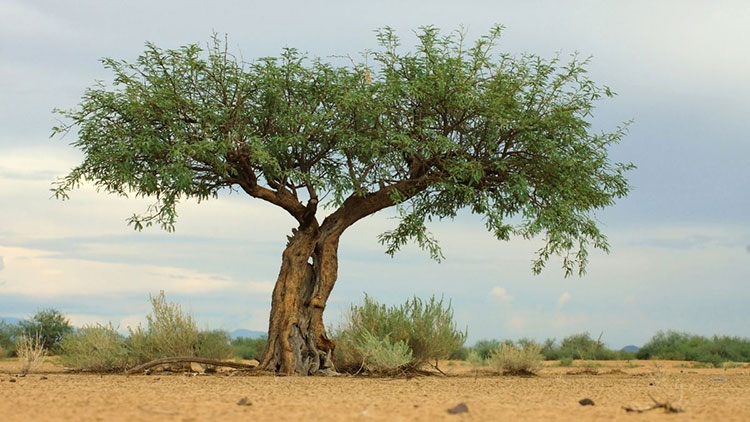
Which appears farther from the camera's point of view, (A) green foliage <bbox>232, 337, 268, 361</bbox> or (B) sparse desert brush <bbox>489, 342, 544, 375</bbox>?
(A) green foliage <bbox>232, 337, 268, 361</bbox>

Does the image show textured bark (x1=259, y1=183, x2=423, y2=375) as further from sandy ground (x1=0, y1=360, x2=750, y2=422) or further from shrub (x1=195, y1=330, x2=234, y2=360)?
shrub (x1=195, y1=330, x2=234, y2=360)

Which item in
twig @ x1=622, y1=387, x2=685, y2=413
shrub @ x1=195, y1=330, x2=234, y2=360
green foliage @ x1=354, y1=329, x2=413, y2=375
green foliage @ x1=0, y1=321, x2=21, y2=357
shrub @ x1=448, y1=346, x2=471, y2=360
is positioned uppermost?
green foliage @ x1=0, y1=321, x2=21, y2=357

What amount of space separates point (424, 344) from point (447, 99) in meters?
5.87

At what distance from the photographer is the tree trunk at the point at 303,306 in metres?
19.3

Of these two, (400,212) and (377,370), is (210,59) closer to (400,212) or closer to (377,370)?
(400,212)

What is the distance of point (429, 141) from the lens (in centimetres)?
1891

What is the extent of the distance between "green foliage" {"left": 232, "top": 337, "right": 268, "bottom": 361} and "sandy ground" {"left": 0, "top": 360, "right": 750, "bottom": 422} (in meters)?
16.1

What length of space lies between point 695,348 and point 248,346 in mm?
18037

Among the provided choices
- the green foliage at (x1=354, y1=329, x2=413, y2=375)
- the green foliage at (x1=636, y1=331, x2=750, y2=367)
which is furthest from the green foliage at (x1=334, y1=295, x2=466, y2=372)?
the green foliage at (x1=636, y1=331, x2=750, y2=367)

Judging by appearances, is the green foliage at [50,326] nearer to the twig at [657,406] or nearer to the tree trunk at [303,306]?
the tree trunk at [303,306]

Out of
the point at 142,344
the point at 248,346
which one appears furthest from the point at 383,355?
the point at 248,346

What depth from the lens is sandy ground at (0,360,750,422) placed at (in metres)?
9.90

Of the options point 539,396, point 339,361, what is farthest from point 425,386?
point 339,361

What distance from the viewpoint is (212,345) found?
74.8ft
